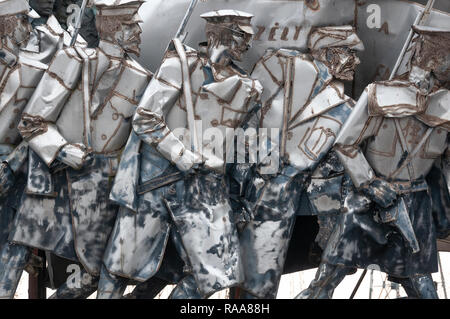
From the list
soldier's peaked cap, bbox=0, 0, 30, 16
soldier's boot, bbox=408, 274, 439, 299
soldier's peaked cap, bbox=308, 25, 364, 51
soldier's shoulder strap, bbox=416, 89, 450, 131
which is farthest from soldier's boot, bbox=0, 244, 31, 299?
soldier's shoulder strap, bbox=416, 89, 450, 131

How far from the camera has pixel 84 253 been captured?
31.7 ft

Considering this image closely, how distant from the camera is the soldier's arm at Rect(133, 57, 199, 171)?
9273 mm

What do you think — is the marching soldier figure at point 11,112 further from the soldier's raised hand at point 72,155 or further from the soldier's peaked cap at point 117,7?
the soldier's peaked cap at point 117,7

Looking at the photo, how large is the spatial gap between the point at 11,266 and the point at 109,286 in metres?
0.74

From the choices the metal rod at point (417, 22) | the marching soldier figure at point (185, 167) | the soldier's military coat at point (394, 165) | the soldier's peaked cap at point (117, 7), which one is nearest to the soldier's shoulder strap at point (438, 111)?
the soldier's military coat at point (394, 165)

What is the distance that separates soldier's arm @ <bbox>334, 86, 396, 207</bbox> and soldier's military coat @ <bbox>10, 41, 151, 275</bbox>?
4.76 ft

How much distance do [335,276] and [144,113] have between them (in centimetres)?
173

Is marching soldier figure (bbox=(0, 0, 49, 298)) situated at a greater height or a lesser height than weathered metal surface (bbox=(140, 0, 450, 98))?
lesser

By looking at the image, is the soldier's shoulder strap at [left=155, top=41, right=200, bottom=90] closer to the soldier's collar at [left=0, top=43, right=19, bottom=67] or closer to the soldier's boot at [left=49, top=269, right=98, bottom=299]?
the soldier's collar at [left=0, top=43, right=19, bottom=67]

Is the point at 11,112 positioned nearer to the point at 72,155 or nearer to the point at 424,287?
the point at 72,155

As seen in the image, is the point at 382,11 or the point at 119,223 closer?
the point at 119,223
